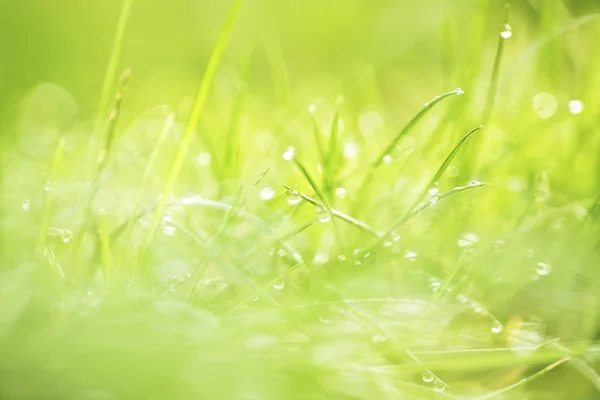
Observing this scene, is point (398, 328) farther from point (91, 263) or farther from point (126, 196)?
point (126, 196)

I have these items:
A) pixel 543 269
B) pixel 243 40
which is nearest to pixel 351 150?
pixel 543 269

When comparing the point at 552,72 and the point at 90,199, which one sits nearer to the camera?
the point at 90,199

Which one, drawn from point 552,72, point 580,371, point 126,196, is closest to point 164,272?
point 126,196

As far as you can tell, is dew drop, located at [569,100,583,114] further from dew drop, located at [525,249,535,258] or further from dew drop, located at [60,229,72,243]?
dew drop, located at [60,229,72,243]

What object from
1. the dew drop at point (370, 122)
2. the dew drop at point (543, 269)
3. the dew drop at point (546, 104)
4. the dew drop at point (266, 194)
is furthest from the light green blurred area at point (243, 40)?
the dew drop at point (543, 269)

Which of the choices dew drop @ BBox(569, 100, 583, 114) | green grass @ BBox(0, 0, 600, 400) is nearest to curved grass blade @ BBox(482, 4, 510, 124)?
green grass @ BBox(0, 0, 600, 400)

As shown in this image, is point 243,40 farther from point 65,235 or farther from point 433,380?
point 433,380
